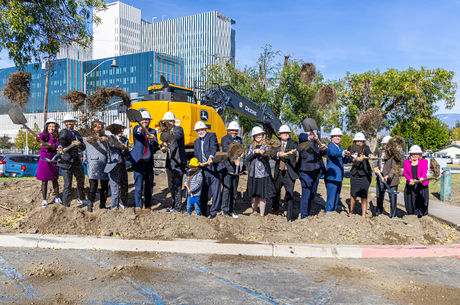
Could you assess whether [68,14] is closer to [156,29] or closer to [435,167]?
[435,167]

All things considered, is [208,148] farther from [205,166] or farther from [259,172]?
[259,172]

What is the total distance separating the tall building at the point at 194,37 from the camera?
5531 inches

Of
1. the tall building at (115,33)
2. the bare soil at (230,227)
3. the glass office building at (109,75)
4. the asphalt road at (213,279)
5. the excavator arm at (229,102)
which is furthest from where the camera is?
the tall building at (115,33)

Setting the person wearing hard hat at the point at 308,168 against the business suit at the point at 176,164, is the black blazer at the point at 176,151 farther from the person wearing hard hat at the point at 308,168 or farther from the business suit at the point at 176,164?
the person wearing hard hat at the point at 308,168

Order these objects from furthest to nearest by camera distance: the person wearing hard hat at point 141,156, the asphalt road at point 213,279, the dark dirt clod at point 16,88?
1. the dark dirt clod at point 16,88
2. the person wearing hard hat at point 141,156
3. the asphalt road at point 213,279

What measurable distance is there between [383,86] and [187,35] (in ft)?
393

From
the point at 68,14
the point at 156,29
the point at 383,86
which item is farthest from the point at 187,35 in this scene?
the point at 68,14

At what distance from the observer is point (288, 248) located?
5.75 m

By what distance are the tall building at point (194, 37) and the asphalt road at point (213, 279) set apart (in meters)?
134

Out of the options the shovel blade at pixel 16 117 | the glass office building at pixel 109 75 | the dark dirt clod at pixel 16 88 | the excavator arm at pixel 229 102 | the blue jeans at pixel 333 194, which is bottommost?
the blue jeans at pixel 333 194

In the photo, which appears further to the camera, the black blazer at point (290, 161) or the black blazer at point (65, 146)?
the black blazer at point (65, 146)

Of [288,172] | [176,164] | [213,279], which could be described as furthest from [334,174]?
[213,279]

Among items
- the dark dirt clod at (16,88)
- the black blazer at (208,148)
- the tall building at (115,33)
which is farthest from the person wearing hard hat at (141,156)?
the tall building at (115,33)

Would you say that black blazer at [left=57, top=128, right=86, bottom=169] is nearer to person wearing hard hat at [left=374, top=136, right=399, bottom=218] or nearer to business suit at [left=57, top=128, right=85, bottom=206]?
business suit at [left=57, top=128, right=85, bottom=206]
